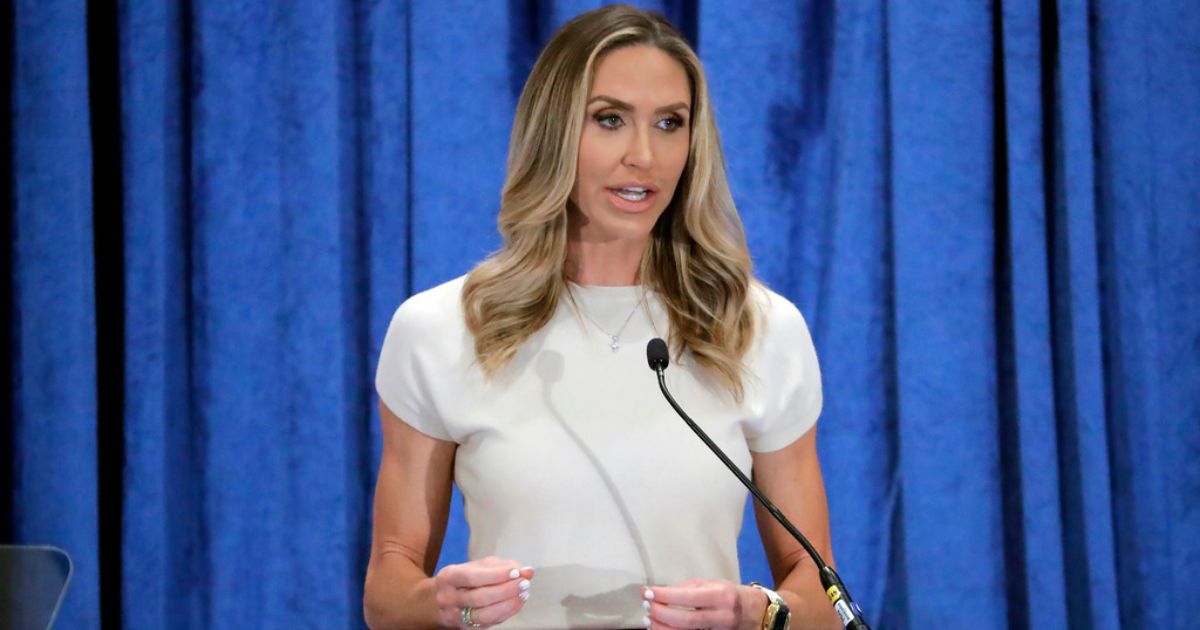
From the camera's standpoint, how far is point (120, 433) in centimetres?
253

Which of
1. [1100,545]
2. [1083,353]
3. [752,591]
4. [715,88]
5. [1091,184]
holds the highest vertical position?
[715,88]

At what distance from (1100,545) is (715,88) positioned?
3.57 feet

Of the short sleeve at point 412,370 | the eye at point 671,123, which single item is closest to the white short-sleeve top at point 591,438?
the short sleeve at point 412,370

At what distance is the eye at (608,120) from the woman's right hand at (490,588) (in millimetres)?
618

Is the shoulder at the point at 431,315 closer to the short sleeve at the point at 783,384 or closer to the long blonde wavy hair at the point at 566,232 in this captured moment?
the long blonde wavy hair at the point at 566,232

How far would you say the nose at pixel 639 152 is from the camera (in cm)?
166

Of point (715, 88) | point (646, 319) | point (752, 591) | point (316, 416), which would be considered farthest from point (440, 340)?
point (715, 88)

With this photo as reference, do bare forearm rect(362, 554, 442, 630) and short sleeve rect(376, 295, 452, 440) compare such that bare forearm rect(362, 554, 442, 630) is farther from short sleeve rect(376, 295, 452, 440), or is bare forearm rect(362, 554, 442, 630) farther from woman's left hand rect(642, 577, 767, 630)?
woman's left hand rect(642, 577, 767, 630)

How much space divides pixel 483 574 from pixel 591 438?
34 cm

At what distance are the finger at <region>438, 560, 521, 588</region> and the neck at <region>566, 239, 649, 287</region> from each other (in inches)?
21.0

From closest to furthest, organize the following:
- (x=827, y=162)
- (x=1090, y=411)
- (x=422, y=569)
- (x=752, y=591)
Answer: (x=752, y=591) → (x=422, y=569) → (x=1090, y=411) → (x=827, y=162)

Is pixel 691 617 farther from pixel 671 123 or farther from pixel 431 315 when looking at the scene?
pixel 671 123

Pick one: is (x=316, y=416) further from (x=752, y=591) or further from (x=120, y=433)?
(x=752, y=591)

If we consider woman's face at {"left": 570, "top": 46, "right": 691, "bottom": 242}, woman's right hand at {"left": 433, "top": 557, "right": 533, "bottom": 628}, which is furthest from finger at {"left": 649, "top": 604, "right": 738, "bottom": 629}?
woman's face at {"left": 570, "top": 46, "right": 691, "bottom": 242}
